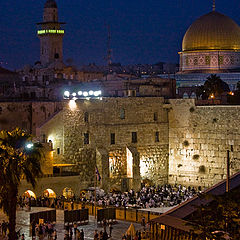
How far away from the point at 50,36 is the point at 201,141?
95.8ft

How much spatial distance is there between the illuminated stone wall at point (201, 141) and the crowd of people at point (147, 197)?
3.59 ft

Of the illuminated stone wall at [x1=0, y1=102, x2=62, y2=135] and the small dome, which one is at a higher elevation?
the small dome

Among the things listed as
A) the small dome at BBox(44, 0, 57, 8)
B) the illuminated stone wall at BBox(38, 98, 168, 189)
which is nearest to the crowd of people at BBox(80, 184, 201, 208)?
the illuminated stone wall at BBox(38, 98, 168, 189)

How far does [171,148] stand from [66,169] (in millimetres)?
7657

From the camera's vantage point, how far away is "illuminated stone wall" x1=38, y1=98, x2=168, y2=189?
4084 cm

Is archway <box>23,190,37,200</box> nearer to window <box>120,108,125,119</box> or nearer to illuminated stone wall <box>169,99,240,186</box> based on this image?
window <box>120,108,125,119</box>

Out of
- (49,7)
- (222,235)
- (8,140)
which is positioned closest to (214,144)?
(8,140)

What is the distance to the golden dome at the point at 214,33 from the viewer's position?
6275 cm

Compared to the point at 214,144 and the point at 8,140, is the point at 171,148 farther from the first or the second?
the point at 8,140

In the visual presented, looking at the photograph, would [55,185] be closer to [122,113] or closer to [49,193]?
[49,193]

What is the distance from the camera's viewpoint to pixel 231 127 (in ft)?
137

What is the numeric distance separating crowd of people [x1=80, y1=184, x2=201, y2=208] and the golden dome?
73.0 feet

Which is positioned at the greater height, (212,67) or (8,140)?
(212,67)

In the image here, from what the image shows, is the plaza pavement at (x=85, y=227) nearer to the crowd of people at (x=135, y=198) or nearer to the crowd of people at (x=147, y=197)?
the crowd of people at (x=135, y=198)
